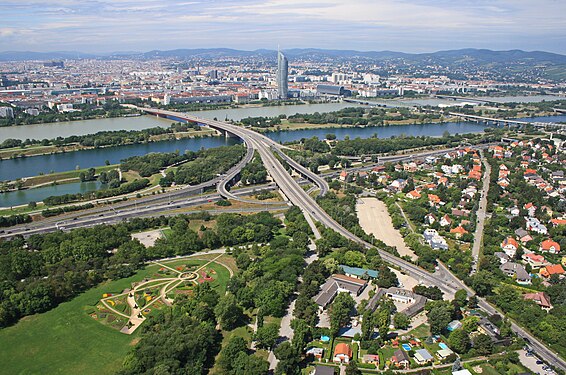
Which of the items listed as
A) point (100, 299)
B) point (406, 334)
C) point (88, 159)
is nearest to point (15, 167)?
point (88, 159)

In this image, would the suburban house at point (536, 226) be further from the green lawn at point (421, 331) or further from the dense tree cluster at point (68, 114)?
the dense tree cluster at point (68, 114)

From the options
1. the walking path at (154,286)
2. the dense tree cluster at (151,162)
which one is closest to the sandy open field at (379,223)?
the walking path at (154,286)

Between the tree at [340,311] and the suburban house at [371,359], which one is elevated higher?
the tree at [340,311]

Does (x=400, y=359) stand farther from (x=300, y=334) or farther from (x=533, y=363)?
(x=533, y=363)

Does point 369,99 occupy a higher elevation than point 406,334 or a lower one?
higher

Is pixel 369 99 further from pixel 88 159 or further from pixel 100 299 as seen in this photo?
pixel 100 299

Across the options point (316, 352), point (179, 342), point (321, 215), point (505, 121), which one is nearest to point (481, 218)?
point (321, 215)
